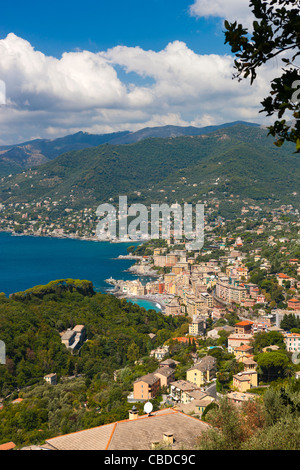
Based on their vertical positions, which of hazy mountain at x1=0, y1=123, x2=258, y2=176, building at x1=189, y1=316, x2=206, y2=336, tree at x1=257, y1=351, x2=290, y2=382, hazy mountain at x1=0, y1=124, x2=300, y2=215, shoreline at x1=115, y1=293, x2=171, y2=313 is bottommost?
shoreline at x1=115, y1=293, x2=171, y2=313

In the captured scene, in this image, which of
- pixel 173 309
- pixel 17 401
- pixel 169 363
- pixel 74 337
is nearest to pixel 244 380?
pixel 169 363

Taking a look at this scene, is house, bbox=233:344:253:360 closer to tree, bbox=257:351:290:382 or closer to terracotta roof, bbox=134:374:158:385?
tree, bbox=257:351:290:382

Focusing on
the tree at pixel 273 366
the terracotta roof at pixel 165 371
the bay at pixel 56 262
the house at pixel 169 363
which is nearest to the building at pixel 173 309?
the bay at pixel 56 262

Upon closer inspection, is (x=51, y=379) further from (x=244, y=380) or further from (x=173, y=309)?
(x=173, y=309)

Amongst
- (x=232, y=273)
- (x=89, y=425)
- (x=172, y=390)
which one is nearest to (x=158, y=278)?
(x=232, y=273)

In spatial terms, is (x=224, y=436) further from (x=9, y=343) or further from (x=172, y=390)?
(x=9, y=343)

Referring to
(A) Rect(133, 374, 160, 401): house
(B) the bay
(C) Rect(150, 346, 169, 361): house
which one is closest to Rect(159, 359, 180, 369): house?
(C) Rect(150, 346, 169, 361): house
